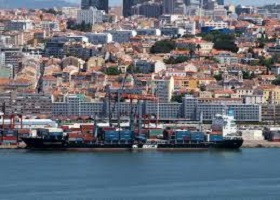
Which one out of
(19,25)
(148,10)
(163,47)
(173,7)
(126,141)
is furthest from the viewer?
(173,7)

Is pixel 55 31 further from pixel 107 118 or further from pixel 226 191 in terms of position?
pixel 226 191

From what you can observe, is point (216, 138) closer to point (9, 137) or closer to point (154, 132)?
point (154, 132)

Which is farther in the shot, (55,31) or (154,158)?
(55,31)

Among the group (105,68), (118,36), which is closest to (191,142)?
(105,68)

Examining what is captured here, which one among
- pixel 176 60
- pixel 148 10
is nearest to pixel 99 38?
pixel 176 60

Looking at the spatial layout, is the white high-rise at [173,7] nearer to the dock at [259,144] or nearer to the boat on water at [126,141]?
the dock at [259,144]

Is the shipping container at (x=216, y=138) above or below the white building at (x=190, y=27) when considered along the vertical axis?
below

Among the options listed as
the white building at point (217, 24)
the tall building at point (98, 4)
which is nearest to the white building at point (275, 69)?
the white building at point (217, 24)
